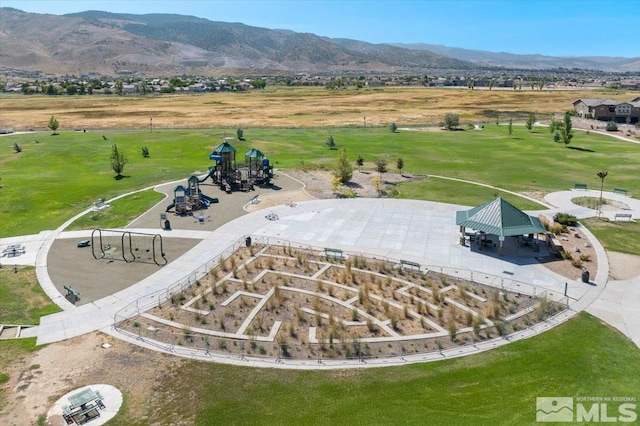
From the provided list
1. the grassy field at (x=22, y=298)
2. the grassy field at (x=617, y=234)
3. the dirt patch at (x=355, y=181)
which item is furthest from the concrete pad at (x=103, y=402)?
the grassy field at (x=617, y=234)

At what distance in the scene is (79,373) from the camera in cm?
2089

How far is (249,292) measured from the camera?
93.7 ft

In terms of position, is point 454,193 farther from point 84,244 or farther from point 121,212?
point 84,244

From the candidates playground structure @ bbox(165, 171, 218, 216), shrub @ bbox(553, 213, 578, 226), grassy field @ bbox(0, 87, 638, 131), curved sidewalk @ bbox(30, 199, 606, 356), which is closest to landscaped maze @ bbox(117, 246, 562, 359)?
curved sidewalk @ bbox(30, 199, 606, 356)

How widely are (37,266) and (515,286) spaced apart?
109 feet

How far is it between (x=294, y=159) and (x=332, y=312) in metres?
44.8

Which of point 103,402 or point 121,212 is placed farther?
point 121,212

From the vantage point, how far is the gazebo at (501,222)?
3362cm

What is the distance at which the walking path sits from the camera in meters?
25.1

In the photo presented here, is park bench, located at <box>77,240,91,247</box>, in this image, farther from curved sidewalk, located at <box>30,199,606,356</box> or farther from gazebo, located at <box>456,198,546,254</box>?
gazebo, located at <box>456,198,546,254</box>

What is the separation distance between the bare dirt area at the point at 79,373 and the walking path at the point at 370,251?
1114 millimetres

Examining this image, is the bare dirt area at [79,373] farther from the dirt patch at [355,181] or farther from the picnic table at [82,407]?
the dirt patch at [355,181]

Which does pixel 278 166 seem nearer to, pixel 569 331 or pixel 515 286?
pixel 515 286

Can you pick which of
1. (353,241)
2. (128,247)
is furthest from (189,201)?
Result: (353,241)
